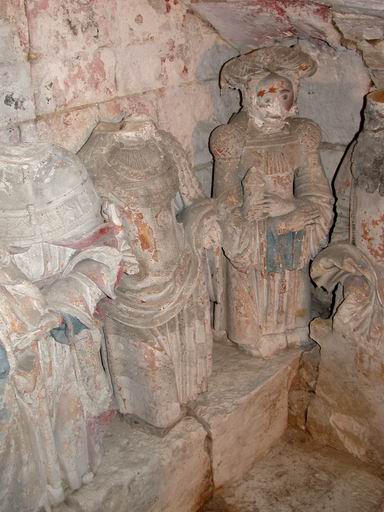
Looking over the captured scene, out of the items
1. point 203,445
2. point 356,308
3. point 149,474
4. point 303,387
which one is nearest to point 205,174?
point 356,308

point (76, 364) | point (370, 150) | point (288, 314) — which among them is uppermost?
point (370, 150)

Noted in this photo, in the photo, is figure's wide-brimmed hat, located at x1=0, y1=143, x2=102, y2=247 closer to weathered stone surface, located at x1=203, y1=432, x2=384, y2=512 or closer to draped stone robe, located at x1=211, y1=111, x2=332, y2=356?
draped stone robe, located at x1=211, y1=111, x2=332, y2=356

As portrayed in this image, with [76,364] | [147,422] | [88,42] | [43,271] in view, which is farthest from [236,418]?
[88,42]

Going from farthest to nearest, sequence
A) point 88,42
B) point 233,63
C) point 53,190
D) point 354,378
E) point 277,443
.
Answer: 1. point 277,443
2. point 354,378
3. point 233,63
4. point 88,42
5. point 53,190

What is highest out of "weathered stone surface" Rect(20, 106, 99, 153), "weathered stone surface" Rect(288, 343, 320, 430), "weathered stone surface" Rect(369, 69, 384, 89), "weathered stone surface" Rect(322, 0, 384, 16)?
"weathered stone surface" Rect(322, 0, 384, 16)

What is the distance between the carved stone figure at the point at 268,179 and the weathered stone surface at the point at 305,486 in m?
1.18

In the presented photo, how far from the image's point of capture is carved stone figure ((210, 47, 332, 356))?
12.7ft

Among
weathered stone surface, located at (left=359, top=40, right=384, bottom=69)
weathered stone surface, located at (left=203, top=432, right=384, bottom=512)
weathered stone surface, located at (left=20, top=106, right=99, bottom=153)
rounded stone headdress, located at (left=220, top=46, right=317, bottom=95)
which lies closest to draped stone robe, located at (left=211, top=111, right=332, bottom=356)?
rounded stone headdress, located at (left=220, top=46, right=317, bottom=95)

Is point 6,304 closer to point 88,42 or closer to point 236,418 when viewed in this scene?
point 88,42

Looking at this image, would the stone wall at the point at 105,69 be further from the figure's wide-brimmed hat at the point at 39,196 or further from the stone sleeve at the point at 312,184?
the stone sleeve at the point at 312,184

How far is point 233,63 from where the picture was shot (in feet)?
12.9

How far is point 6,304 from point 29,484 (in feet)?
3.11

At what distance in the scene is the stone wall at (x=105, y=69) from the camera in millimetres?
3309

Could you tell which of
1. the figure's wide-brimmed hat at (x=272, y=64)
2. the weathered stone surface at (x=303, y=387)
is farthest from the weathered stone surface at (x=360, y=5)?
the weathered stone surface at (x=303, y=387)
